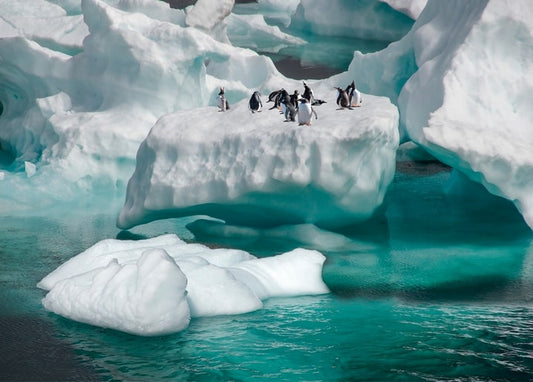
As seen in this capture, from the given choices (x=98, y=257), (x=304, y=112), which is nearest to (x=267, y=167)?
(x=304, y=112)

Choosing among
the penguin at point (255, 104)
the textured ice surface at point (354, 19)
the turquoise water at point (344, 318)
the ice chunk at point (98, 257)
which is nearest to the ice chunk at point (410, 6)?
the textured ice surface at point (354, 19)

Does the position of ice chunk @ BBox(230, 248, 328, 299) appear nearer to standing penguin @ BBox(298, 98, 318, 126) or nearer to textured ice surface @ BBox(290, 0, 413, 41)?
standing penguin @ BBox(298, 98, 318, 126)

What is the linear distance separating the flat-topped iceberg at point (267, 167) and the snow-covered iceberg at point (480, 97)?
0.63 m

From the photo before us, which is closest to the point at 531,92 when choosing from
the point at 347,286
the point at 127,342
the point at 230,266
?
the point at 347,286

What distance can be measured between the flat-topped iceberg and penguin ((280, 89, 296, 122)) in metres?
0.15

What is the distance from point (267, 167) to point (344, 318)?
8.54 feet

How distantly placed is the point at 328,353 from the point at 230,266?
2.35 m

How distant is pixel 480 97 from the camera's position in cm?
1108

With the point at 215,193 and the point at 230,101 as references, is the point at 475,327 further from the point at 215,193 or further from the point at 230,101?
the point at 230,101

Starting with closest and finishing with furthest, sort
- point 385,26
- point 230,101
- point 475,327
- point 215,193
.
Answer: point 475,327 → point 215,193 → point 230,101 → point 385,26

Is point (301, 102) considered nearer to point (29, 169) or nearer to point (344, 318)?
point (344, 318)

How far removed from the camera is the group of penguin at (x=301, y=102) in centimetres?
1040

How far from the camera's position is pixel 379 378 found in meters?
7.01

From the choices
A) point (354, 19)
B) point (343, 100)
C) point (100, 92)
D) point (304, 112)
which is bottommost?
point (304, 112)
